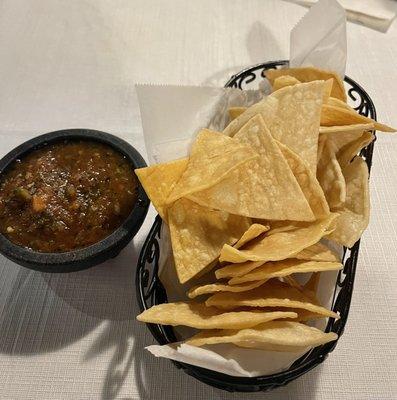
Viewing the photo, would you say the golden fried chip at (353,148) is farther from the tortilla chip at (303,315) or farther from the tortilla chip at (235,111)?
the tortilla chip at (303,315)

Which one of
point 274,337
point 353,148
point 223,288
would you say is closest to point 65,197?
point 223,288

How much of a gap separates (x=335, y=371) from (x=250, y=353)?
0.24m

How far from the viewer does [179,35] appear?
1483mm

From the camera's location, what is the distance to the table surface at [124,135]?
80 cm

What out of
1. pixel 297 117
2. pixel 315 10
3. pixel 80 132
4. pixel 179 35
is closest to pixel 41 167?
pixel 80 132

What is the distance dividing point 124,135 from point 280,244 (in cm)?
63

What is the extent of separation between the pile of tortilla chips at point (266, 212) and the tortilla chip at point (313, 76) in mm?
78

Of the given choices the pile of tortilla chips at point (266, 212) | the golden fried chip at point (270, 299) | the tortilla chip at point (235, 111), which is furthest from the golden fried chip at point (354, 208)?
the tortilla chip at point (235, 111)

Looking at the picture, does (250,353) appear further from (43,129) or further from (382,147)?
(43,129)

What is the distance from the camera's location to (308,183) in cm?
77

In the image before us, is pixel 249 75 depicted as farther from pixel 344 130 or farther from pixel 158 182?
pixel 158 182

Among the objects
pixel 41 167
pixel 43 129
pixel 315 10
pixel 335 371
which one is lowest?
pixel 335 371

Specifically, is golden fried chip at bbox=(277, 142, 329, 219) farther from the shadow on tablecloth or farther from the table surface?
the shadow on tablecloth

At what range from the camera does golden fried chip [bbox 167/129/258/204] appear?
734 mm
